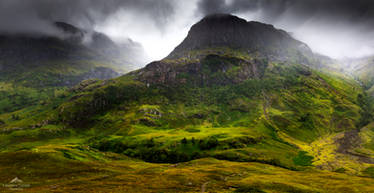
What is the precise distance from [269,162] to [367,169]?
294 ft

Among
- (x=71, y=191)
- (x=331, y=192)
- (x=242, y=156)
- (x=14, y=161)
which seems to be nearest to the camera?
(x=71, y=191)

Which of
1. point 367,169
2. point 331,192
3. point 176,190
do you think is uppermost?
point 176,190

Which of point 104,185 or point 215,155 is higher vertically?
point 104,185

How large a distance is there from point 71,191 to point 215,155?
150945 mm

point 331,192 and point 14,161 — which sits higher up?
point 14,161

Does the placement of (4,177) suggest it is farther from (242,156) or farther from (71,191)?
(242,156)

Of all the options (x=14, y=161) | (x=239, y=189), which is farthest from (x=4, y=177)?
(x=239, y=189)

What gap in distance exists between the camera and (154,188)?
72000 mm

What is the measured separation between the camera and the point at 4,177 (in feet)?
255

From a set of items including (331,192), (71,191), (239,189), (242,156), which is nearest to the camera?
(71,191)

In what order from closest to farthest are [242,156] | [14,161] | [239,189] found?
[239,189] < [14,161] < [242,156]

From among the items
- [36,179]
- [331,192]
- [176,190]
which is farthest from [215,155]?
[36,179]

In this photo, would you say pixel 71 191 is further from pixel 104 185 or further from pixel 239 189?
pixel 239 189

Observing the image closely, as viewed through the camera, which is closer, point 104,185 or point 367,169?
point 104,185
